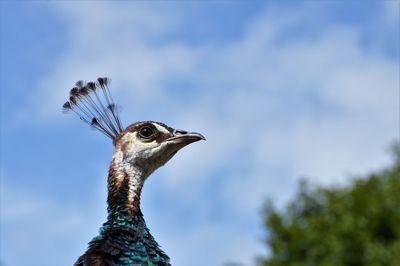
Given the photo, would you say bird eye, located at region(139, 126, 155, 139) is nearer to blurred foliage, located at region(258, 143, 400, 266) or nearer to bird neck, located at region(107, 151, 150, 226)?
bird neck, located at region(107, 151, 150, 226)

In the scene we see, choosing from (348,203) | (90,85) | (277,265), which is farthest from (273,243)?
(90,85)

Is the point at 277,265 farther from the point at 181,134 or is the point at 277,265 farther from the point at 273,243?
the point at 181,134

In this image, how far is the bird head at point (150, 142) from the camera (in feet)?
16.2

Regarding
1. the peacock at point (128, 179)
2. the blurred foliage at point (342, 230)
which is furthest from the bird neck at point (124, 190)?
the blurred foliage at point (342, 230)

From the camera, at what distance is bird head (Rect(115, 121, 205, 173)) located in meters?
4.95

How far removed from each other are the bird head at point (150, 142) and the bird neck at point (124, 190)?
0.11 feet

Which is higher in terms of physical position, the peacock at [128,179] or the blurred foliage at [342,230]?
the blurred foliage at [342,230]

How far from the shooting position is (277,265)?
16.6m

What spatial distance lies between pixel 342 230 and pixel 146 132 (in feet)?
39.2

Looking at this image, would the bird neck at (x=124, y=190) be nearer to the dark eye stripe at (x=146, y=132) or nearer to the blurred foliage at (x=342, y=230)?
the dark eye stripe at (x=146, y=132)

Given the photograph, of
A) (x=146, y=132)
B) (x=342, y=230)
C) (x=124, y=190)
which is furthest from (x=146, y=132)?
(x=342, y=230)

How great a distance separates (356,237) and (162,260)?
40.4 feet

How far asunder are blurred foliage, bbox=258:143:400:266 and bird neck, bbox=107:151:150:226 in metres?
11.1

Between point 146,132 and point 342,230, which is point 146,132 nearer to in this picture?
point 146,132
